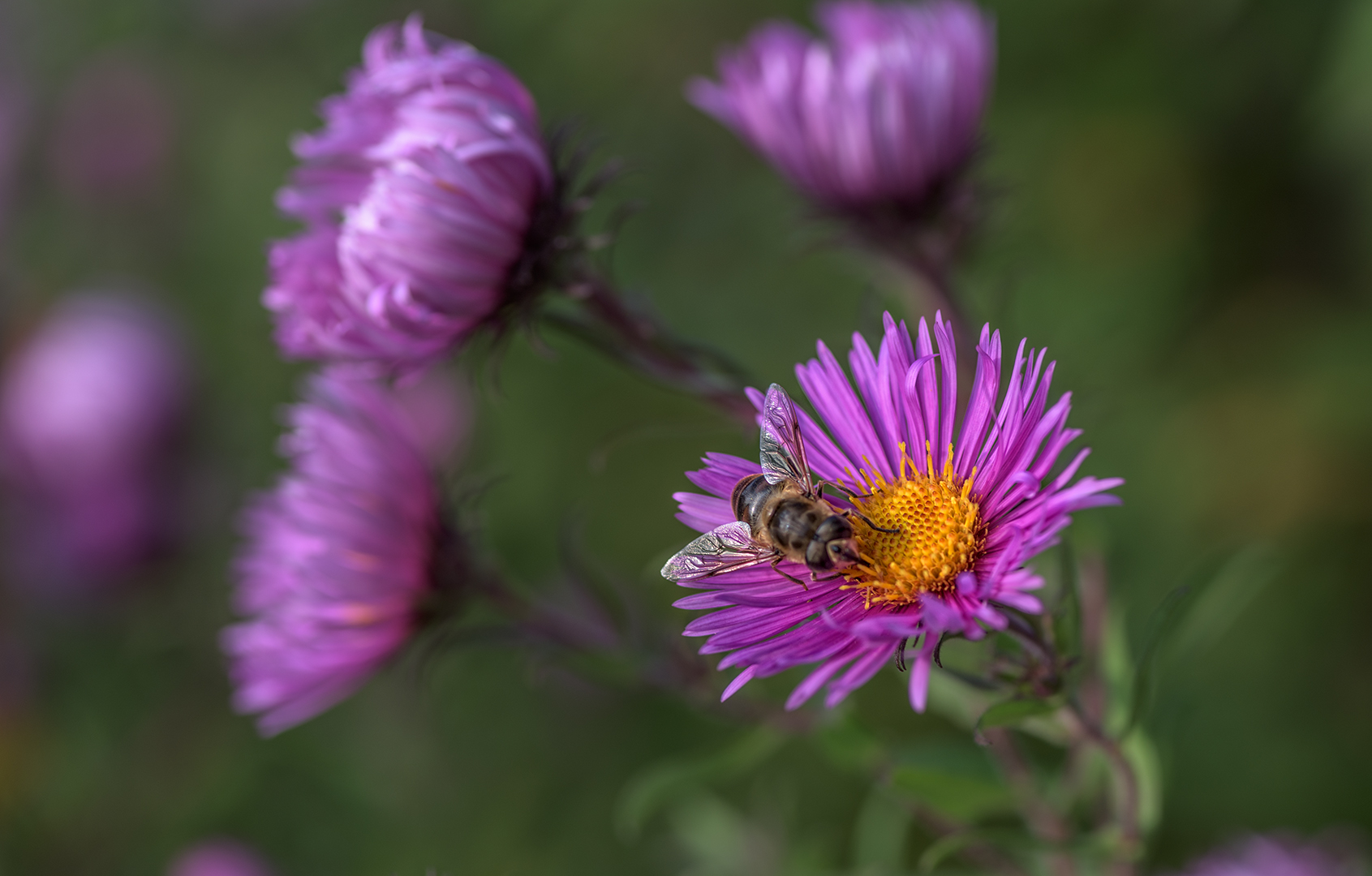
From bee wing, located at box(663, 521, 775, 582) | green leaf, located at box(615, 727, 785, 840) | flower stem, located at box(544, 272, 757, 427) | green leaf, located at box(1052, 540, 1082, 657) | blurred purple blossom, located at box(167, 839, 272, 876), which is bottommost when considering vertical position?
blurred purple blossom, located at box(167, 839, 272, 876)

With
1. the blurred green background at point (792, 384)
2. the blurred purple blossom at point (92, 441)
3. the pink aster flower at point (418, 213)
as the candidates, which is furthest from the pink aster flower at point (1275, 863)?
the blurred purple blossom at point (92, 441)

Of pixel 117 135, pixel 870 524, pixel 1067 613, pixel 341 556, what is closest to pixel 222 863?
pixel 341 556

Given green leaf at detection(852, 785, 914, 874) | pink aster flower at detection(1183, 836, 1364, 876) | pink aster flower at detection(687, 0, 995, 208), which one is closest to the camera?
pink aster flower at detection(687, 0, 995, 208)

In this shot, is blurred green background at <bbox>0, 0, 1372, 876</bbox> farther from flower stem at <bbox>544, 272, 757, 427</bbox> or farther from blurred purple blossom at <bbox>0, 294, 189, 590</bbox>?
flower stem at <bbox>544, 272, 757, 427</bbox>

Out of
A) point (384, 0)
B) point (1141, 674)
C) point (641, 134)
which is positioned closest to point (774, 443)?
point (1141, 674)

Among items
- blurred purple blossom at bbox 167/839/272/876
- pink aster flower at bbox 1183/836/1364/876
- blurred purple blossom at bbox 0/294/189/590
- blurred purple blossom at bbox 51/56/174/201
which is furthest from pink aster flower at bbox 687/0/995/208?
blurred purple blossom at bbox 51/56/174/201

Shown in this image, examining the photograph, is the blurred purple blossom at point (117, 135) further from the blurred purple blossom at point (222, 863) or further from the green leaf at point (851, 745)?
the green leaf at point (851, 745)
